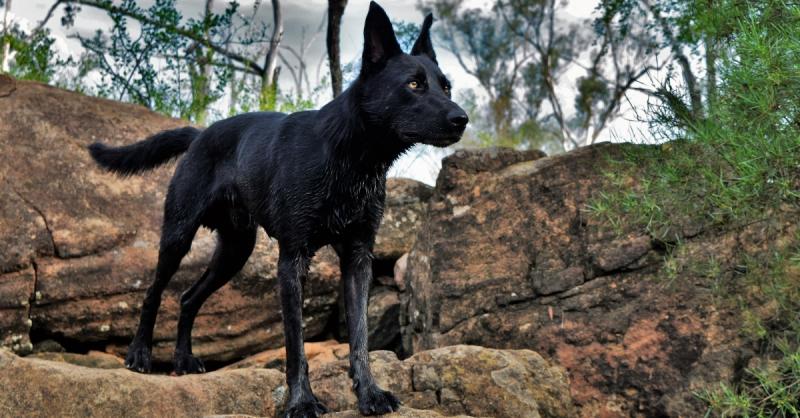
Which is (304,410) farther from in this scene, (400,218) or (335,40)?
(335,40)

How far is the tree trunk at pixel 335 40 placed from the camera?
1174 cm

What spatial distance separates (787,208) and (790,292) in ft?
1.90

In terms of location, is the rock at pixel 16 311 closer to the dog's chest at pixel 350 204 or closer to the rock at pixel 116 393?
the rock at pixel 116 393

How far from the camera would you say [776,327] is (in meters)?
5.78

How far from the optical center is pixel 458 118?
3.96 metres

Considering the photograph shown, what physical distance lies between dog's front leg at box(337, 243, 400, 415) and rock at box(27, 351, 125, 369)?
321 centimetres

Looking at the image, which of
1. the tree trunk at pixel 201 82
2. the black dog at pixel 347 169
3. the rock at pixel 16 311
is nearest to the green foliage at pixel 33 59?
the tree trunk at pixel 201 82

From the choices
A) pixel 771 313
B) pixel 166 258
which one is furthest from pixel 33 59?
pixel 771 313

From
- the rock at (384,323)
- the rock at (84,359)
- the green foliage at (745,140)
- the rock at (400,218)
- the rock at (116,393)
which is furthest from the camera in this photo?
the rock at (400,218)

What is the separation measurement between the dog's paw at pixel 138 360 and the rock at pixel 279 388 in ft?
2.46

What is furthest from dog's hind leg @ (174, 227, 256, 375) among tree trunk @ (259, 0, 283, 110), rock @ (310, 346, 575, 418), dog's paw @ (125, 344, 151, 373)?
tree trunk @ (259, 0, 283, 110)

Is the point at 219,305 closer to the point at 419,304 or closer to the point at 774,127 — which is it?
the point at 419,304

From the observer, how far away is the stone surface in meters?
7.25

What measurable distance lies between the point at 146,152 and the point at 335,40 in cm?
619
